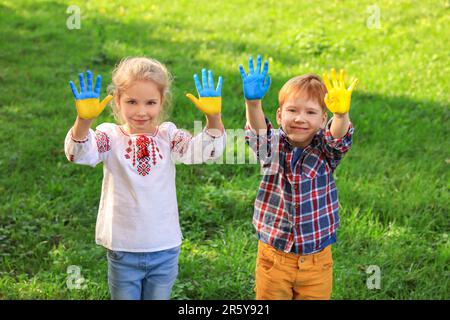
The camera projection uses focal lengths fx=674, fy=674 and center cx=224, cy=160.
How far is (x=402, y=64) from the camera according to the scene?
7469mm

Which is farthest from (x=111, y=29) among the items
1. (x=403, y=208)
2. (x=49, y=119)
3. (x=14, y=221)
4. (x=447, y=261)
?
(x=447, y=261)

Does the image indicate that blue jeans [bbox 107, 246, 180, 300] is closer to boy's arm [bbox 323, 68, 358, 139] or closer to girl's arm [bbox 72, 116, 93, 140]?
girl's arm [bbox 72, 116, 93, 140]

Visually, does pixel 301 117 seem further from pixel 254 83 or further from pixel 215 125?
pixel 215 125

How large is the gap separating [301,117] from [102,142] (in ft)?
2.86

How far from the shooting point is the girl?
2889 mm

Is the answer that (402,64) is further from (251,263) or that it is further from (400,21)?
(251,263)

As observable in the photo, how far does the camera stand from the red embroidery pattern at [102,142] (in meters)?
2.88

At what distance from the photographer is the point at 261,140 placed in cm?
301

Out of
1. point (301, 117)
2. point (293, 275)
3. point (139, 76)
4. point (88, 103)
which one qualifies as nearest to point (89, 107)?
point (88, 103)

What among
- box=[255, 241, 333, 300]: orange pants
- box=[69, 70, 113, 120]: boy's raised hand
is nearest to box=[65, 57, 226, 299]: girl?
box=[69, 70, 113, 120]: boy's raised hand

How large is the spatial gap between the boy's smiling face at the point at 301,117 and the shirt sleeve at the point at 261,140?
0.23 feet

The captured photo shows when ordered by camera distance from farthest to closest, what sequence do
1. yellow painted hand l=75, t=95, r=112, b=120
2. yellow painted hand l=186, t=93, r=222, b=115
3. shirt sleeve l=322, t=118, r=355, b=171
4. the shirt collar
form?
the shirt collar → shirt sleeve l=322, t=118, r=355, b=171 → yellow painted hand l=186, t=93, r=222, b=115 → yellow painted hand l=75, t=95, r=112, b=120
